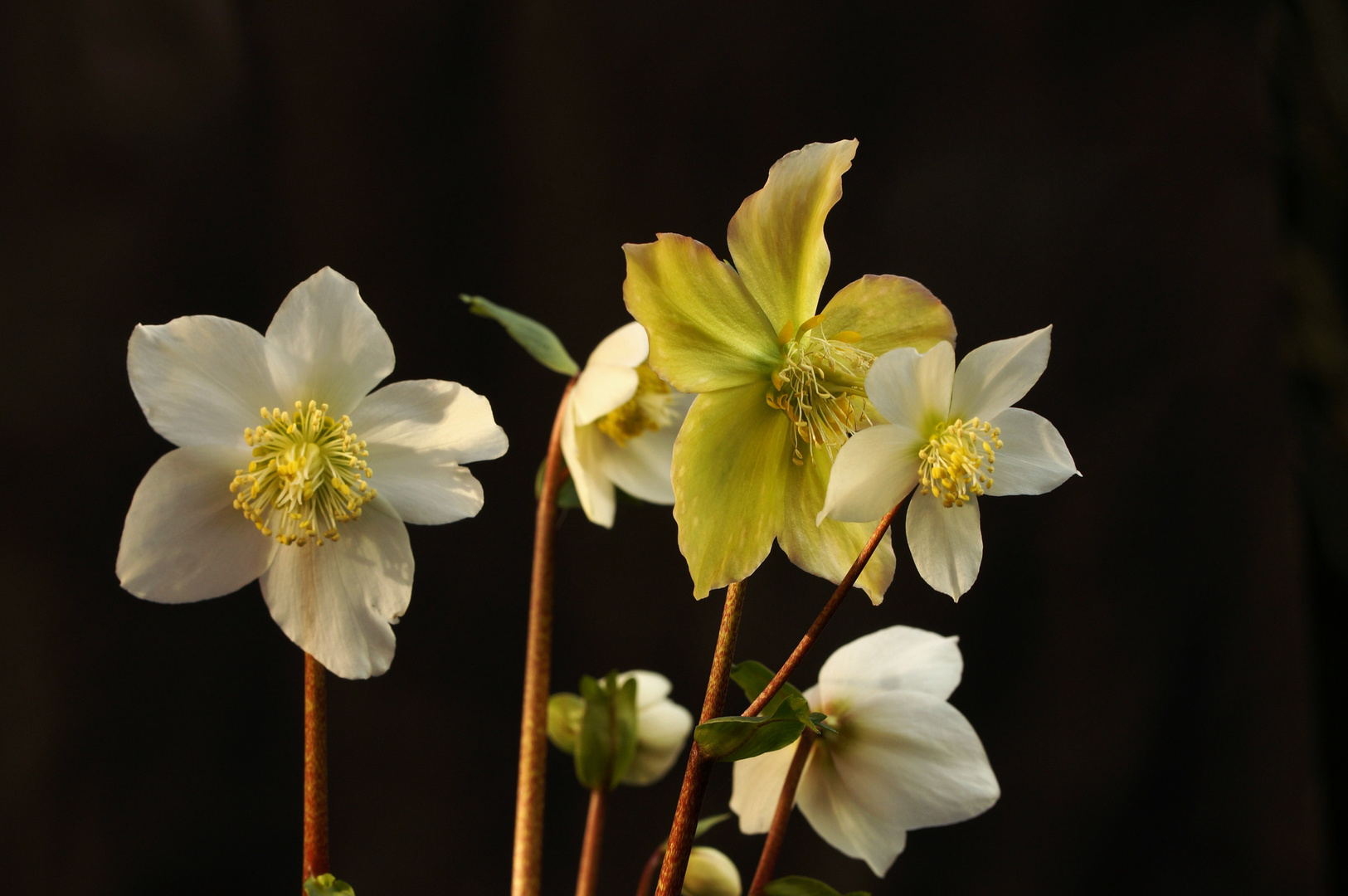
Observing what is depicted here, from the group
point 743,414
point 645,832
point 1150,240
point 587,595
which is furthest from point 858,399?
point 1150,240

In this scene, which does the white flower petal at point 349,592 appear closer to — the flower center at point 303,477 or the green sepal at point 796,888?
the flower center at point 303,477

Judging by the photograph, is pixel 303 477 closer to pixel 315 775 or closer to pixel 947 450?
pixel 315 775

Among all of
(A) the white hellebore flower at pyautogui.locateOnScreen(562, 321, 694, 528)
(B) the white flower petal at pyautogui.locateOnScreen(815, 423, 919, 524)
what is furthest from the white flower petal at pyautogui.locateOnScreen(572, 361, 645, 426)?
(B) the white flower petal at pyautogui.locateOnScreen(815, 423, 919, 524)

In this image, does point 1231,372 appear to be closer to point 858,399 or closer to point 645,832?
point 645,832

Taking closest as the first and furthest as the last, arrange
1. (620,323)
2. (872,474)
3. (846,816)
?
(872,474)
(846,816)
(620,323)

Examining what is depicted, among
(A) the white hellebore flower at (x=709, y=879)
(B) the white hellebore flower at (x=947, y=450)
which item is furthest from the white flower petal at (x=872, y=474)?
(A) the white hellebore flower at (x=709, y=879)

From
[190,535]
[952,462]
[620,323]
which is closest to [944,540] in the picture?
[952,462]
